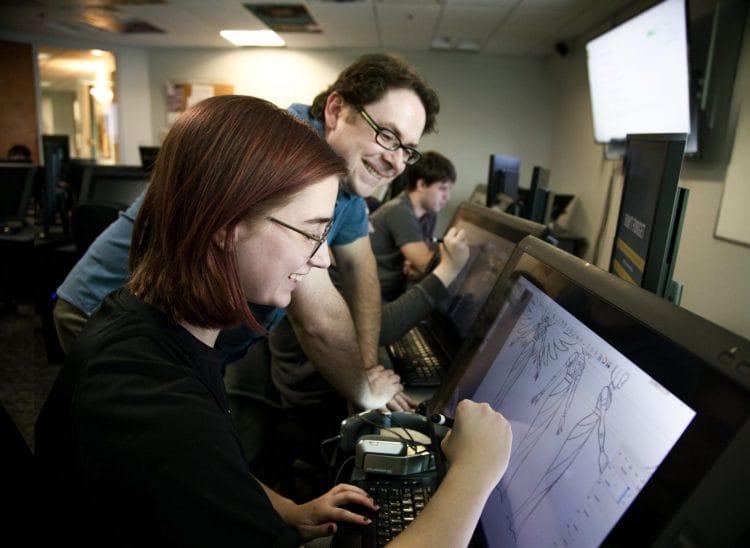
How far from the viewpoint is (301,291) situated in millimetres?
1169

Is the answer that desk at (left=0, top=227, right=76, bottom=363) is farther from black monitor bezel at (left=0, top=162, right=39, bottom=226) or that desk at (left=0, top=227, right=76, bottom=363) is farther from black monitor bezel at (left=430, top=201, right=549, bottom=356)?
black monitor bezel at (left=430, top=201, right=549, bottom=356)

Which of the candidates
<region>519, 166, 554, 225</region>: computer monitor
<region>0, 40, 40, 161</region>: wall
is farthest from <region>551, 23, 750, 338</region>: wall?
<region>0, 40, 40, 161</region>: wall

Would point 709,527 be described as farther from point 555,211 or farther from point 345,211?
point 555,211

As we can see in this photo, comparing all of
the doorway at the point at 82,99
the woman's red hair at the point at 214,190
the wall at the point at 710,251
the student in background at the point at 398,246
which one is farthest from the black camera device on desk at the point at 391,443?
the doorway at the point at 82,99

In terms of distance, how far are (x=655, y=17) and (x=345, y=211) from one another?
259 centimetres

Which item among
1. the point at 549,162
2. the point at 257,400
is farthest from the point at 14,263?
the point at 549,162

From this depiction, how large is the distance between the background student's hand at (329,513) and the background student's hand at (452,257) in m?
0.75

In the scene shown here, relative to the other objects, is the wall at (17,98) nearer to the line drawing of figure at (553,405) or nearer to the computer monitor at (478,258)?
the computer monitor at (478,258)

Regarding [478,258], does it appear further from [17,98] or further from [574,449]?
[17,98]

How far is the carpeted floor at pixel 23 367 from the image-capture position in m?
2.61

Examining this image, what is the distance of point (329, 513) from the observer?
0.79 m

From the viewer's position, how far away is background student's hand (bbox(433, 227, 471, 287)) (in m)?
1.44

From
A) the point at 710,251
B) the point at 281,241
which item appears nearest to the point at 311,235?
the point at 281,241

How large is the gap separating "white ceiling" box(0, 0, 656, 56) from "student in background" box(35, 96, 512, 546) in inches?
152
